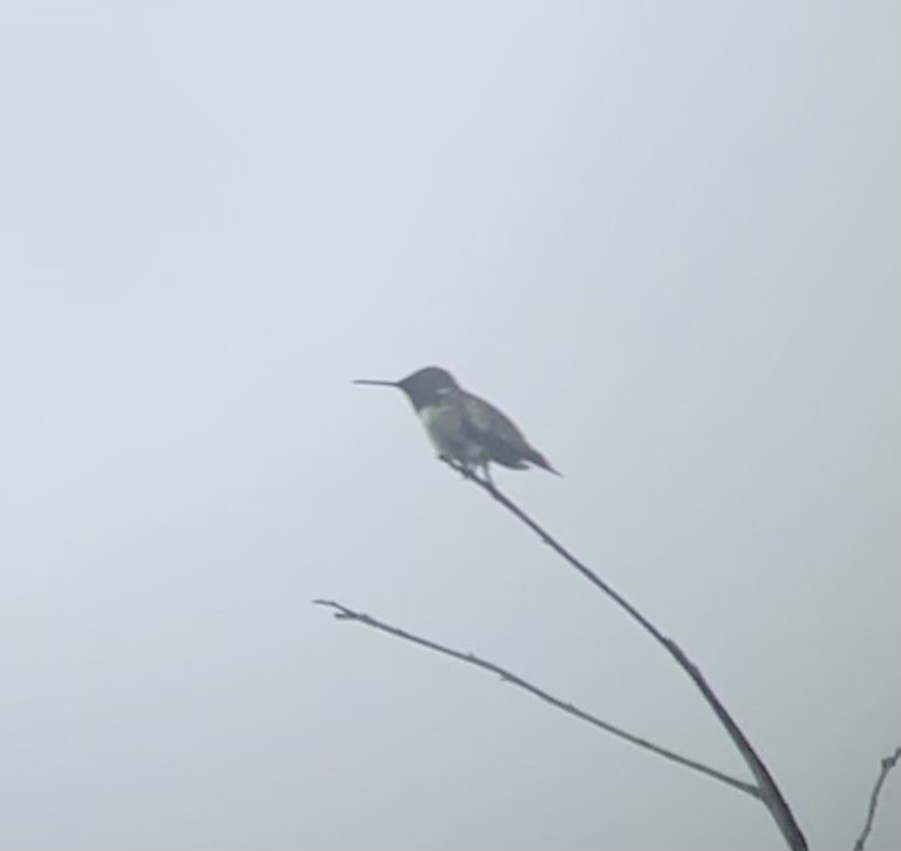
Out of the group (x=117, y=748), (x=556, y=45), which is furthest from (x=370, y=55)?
(x=117, y=748)

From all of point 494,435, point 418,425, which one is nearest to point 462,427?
point 494,435

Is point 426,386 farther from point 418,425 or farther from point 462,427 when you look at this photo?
point 418,425

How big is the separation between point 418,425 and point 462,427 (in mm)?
287

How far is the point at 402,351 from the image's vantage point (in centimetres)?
112

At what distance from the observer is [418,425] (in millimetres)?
1116

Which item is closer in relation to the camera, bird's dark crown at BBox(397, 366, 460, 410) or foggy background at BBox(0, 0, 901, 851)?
bird's dark crown at BBox(397, 366, 460, 410)

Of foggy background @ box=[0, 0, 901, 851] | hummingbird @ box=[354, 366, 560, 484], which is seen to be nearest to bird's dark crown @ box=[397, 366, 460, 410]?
hummingbird @ box=[354, 366, 560, 484]

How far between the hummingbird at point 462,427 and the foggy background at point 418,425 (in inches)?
8.7

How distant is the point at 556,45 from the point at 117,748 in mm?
640

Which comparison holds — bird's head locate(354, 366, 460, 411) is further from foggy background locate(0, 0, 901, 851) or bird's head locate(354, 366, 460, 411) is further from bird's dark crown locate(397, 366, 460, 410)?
foggy background locate(0, 0, 901, 851)

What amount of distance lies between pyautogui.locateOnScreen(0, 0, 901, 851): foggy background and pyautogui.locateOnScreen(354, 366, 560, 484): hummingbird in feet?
0.72

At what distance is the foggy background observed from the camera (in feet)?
3.55

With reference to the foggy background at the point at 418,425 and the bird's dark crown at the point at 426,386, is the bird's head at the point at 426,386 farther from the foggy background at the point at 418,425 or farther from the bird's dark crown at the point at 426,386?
the foggy background at the point at 418,425

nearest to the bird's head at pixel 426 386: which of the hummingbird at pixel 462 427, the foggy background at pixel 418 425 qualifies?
the hummingbird at pixel 462 427
